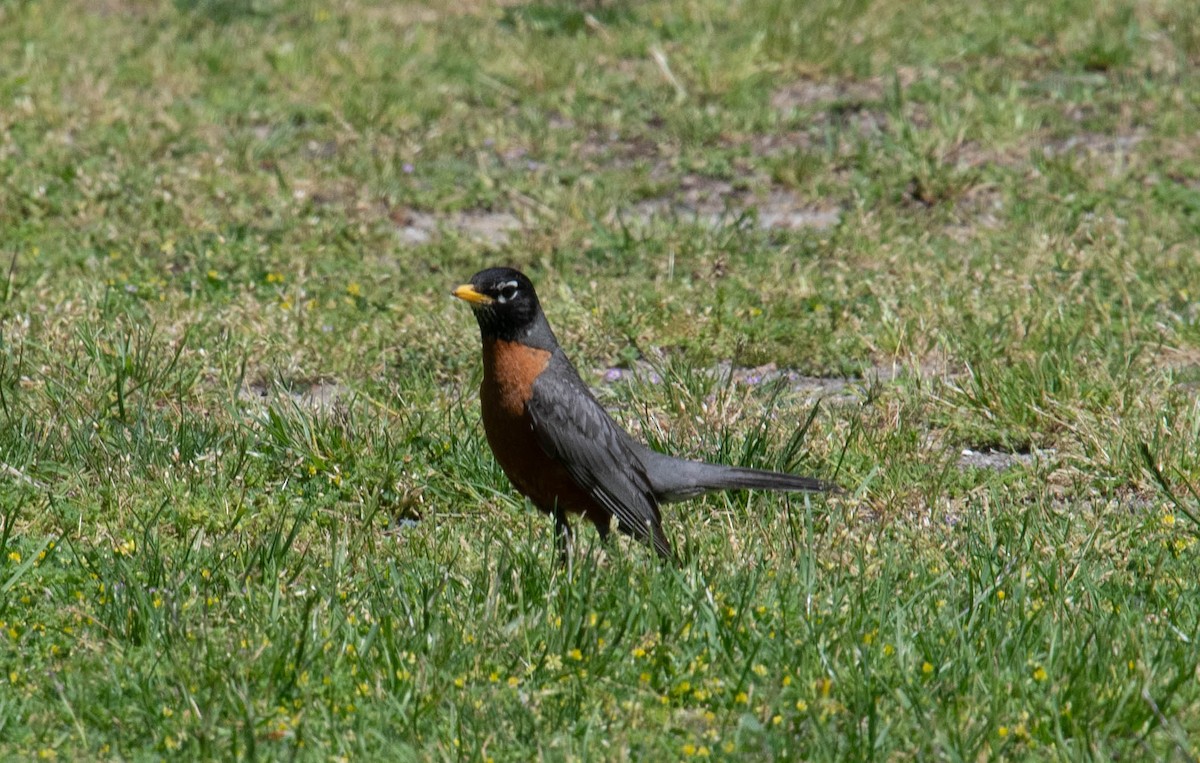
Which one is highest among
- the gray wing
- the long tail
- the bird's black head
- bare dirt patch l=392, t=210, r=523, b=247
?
the bird's black head

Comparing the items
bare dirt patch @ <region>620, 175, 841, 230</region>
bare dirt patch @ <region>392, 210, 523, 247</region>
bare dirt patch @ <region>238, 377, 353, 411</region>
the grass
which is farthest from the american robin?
bare dirt patch @ <region>620, 175, 841, 230</region>

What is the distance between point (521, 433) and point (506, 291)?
0.56m

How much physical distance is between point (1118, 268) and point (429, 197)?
4.07 meters

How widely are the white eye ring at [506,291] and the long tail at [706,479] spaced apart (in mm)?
783

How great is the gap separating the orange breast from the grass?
0.60 feet

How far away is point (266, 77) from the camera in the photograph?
11367 millimetres

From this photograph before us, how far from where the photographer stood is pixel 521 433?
571 cm

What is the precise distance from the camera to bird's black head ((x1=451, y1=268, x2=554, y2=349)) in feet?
19.2

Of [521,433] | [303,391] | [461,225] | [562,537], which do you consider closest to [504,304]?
[521,433]

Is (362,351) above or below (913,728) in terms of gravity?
below

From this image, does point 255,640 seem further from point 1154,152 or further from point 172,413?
point 1154,152

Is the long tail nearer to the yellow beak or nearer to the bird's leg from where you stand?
the bird's leg

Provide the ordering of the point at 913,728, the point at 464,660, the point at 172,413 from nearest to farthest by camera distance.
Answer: the point at 913,728
the point at 464,660
the point at 172,413

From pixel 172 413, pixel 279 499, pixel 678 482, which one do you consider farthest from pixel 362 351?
pixel 678 482
